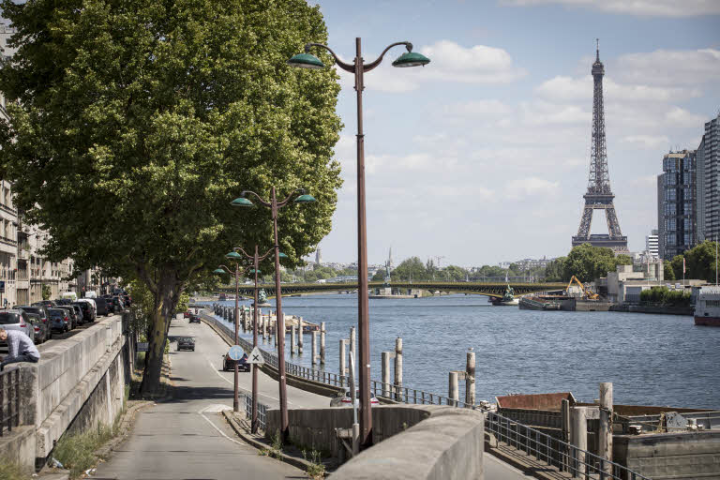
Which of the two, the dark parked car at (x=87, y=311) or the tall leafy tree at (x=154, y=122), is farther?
the dark parked car at (x=87, y=311)

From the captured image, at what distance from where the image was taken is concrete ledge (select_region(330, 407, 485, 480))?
856 cm

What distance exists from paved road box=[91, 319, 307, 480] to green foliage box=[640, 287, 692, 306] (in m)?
134

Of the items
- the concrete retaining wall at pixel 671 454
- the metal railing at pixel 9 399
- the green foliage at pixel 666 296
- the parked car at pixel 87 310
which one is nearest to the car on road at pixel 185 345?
the parked car at pixel 87 310

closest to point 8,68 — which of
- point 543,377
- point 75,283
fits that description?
point 543,377

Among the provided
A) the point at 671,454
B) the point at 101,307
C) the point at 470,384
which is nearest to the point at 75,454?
the point at 470,384

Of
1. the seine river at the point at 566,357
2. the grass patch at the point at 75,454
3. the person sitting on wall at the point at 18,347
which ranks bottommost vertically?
the seine river at the point at 566,357

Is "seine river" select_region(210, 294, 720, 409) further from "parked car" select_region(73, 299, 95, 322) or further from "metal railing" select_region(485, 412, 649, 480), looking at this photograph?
"metal railing" select_region(485, 412, 649, 480)

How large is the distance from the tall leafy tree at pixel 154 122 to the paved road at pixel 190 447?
335 inches

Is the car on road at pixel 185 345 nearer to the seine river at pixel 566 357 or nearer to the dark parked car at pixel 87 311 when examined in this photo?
the seine river at pixel 566 357

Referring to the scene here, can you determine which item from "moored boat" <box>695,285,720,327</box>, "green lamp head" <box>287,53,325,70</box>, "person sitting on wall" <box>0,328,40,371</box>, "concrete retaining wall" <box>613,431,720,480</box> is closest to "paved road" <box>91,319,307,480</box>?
"person sitting on wall" <box>0,328,40,371</box>

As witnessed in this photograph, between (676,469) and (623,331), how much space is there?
93.1 metres

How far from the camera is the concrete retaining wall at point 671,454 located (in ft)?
116

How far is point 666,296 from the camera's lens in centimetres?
18088

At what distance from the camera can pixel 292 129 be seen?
1710 inches
